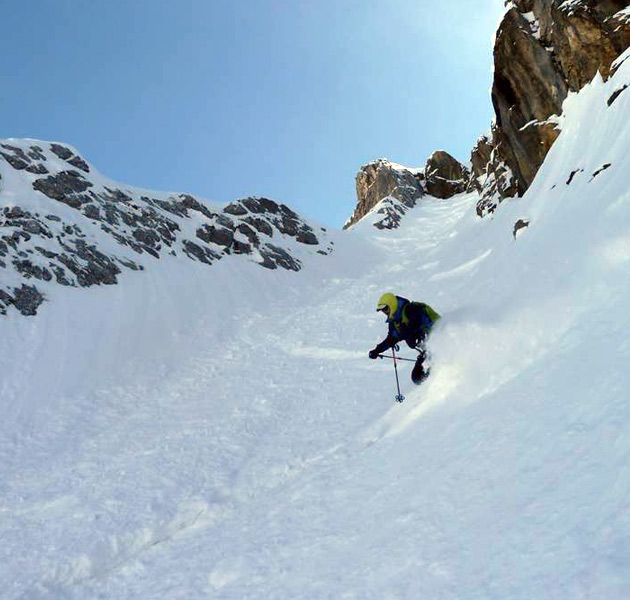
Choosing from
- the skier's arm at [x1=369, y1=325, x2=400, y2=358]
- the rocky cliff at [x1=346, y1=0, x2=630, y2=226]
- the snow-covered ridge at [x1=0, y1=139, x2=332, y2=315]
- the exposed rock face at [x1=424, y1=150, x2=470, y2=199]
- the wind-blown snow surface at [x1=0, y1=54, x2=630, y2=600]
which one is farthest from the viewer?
the exposed rock face at [x1=424, y1=150, x2=470, y2=199]

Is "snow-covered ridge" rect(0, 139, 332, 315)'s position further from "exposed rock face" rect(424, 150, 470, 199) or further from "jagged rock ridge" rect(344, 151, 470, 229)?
"exposed rock face" rect(424, 150, 470, 199)

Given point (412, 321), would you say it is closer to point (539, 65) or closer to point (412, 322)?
point (412, 322)

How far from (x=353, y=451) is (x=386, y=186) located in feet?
285

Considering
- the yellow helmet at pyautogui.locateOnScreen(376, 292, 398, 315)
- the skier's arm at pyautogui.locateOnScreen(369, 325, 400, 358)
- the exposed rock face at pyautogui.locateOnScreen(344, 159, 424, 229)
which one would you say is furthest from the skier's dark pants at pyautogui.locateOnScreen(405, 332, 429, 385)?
the exposed rock face at pyautogui.locateOnScreen(344, 159, 424, 229)

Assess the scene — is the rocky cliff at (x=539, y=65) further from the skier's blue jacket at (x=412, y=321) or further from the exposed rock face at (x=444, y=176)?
the exposed rock face at (x=444, y=176)

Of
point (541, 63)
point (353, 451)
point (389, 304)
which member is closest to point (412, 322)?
point (389, 304)

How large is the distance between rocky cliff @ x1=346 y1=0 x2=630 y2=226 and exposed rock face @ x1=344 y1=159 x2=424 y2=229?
4651 cm

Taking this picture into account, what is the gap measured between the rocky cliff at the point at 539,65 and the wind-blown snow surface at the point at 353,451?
9.42 feet

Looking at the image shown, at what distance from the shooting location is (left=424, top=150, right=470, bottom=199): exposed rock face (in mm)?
91438

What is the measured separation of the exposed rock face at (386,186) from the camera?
284 ft

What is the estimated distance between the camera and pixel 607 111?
18.2m


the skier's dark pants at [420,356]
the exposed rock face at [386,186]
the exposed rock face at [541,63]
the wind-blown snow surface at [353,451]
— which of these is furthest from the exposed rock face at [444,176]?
the skier's dark pants at [420,356]

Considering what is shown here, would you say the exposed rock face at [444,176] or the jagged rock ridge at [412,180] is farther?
the exposed rock face at [444,176]

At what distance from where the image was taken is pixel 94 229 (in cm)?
2900
